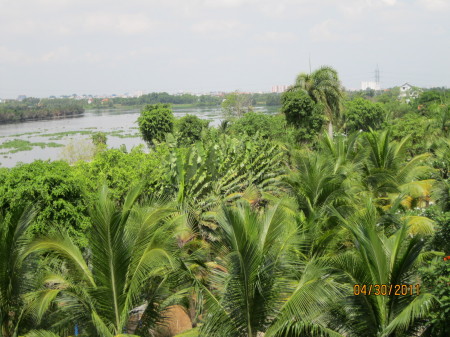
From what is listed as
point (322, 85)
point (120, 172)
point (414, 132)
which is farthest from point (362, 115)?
point (120, 172)

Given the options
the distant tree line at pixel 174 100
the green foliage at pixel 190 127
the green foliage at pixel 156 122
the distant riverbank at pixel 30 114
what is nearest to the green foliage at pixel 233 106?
the green foliage at pixel 190 127

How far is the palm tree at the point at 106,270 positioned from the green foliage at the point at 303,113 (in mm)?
16482

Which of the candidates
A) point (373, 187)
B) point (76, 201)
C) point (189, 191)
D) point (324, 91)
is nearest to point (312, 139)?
point (324, 91)

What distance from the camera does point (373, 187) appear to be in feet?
35.2

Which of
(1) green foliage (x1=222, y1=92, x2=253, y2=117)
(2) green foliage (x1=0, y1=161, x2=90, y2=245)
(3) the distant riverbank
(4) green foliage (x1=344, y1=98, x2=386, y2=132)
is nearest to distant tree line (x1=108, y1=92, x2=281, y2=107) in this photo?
(3) the distant riverbank

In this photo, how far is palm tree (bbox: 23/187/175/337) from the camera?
4.59 m

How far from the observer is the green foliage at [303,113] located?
20.6 meters

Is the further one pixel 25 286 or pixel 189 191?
pixel 189 191

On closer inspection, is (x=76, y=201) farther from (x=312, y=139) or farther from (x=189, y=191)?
(x=312, y=139)

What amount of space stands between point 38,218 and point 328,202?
568 centimetres

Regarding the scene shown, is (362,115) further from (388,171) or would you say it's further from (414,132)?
(388,171)

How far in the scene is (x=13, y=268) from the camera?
505 centimetres

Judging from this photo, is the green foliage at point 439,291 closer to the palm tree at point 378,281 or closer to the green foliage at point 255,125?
the palm tree at point 378,281
